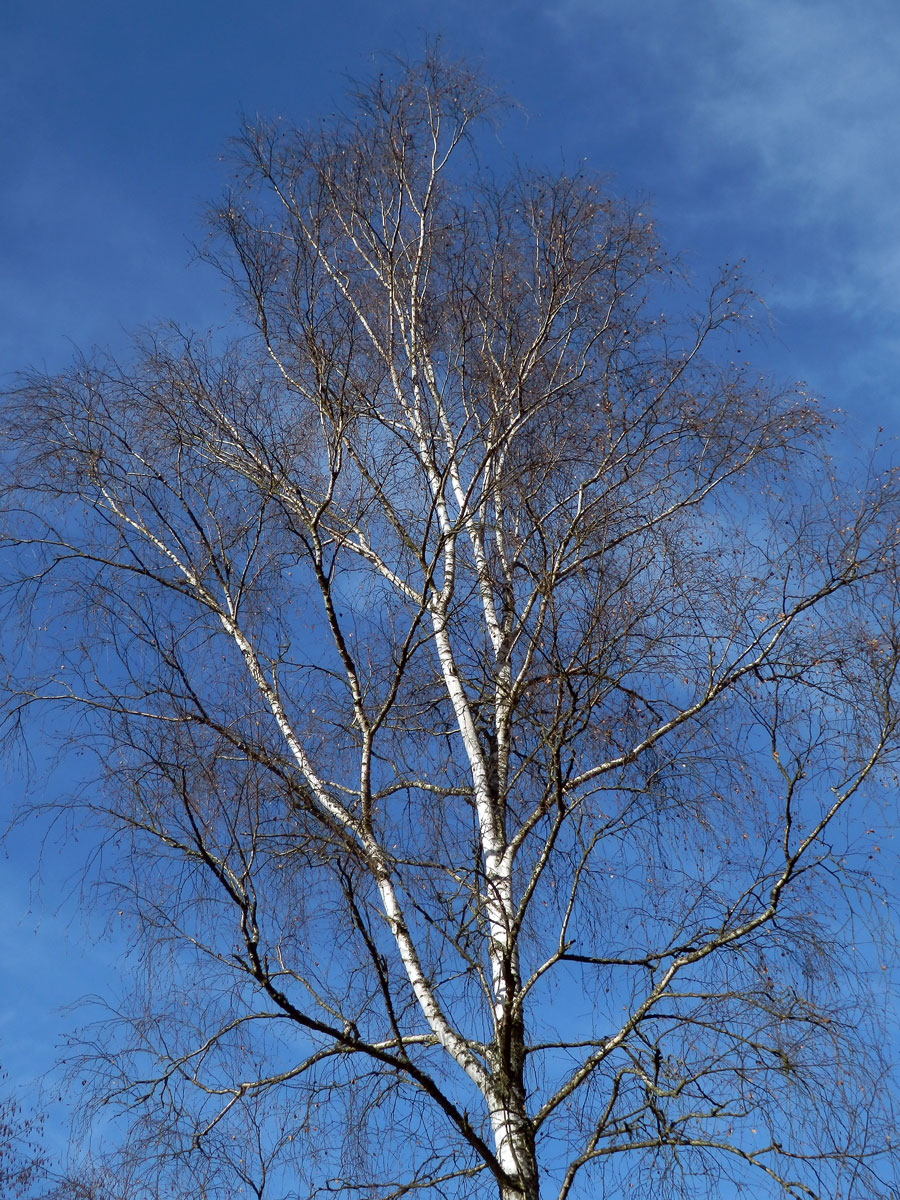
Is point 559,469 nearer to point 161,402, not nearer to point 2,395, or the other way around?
point 161,402

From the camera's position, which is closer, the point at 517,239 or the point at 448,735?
the point at 448,735

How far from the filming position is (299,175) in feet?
23.2

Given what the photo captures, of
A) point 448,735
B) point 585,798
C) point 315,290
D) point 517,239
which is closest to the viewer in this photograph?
point 585,798

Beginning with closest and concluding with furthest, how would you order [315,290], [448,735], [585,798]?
1. [585,798]
2. [315,290]
3. [448,735]

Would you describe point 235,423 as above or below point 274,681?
above

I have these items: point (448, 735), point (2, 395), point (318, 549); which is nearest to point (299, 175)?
point (2, 395)

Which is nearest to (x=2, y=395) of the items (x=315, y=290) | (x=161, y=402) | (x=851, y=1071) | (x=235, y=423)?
(x=161, y=402)

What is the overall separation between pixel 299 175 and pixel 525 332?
6.34 feet

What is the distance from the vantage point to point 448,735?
599 centimetres

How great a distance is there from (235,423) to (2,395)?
1414 mm

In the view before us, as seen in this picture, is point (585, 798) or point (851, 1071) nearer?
point (851, 1071)

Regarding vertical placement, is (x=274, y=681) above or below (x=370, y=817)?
above

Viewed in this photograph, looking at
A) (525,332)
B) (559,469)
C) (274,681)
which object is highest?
(525,332)

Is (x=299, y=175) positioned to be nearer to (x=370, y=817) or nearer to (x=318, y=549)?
(x=318, y=549)
